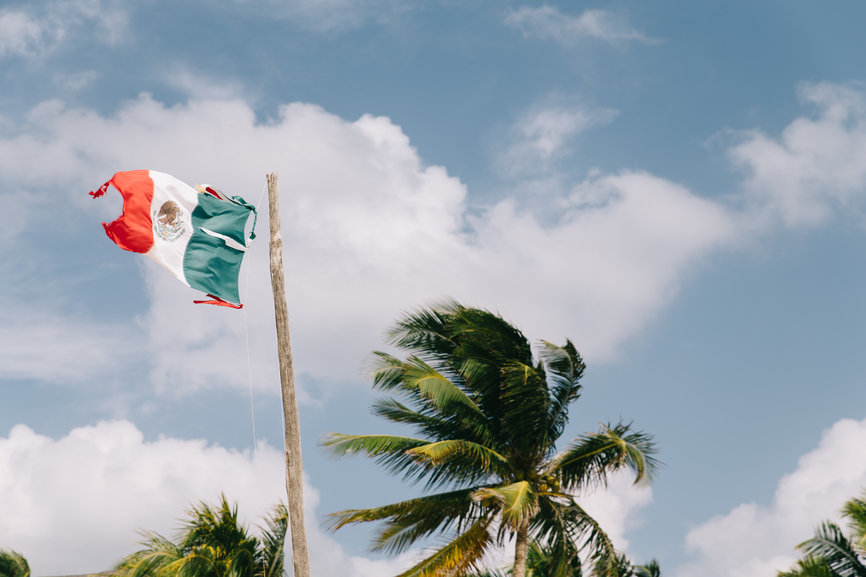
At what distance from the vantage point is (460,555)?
1595 centimetres

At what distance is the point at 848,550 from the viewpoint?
60.2 feet

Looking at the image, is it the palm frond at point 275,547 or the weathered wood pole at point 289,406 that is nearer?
the weathered wood pole at point 289,406

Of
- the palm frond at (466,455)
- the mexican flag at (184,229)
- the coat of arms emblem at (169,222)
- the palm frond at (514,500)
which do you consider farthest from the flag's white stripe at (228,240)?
the palm frond at (514,500)

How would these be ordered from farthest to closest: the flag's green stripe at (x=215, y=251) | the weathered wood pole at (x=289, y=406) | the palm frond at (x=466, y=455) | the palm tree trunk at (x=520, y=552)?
1. the palm tree trunk at (x=520, y=552)
2. the palm frond at (x=466, y=455)
3. the flag's green stripe at (x=215, y=251)
4. the weathered wood pole at (x=289, y=406)

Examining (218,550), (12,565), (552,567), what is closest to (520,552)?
(552,567)

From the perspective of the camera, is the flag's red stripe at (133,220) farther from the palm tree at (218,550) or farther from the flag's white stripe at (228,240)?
the palm tree at (218,550)

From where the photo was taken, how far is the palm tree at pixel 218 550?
16.0m

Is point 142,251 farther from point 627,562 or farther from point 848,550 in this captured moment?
point 848,550

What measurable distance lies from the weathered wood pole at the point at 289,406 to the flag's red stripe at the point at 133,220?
187 cm

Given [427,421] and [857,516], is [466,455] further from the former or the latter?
[857,516]

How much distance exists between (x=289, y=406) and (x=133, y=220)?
373cm

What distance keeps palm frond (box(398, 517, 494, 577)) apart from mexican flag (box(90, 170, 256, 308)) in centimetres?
669

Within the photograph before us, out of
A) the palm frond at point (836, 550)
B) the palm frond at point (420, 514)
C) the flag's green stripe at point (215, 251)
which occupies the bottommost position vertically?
the palm frond at point (836, 550)

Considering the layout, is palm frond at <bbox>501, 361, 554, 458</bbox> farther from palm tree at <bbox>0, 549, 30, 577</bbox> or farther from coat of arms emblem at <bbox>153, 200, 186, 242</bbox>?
palm tree at <bbox>0, 549, 30, 577</bbox>
